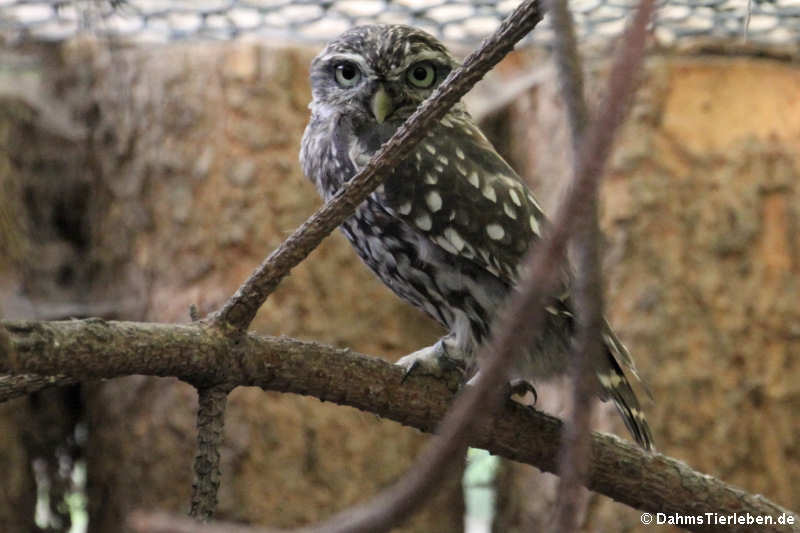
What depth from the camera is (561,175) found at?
368cm

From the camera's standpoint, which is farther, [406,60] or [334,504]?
[334,504]

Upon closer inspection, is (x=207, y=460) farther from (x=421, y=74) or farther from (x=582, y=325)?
(x=421, y=74)

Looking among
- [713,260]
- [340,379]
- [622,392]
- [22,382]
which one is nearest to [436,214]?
[340,379]

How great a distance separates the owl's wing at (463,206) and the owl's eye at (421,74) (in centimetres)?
15

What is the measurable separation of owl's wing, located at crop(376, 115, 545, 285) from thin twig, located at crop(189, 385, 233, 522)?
64 cm

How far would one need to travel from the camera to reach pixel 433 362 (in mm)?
1932

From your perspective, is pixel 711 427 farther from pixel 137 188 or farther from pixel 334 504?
pixel 137 188

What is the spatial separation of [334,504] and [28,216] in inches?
63.8

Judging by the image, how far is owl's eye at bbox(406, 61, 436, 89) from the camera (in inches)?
85.4

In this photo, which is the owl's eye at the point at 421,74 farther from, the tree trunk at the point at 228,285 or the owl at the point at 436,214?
the tree trunk at the point at 228,285

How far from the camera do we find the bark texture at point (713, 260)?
353cm

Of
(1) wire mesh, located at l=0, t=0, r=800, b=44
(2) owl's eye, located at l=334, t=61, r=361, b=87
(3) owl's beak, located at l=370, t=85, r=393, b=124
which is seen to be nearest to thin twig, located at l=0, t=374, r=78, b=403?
(3) owl's beak, located at l=370, t=85, r=393, b=124

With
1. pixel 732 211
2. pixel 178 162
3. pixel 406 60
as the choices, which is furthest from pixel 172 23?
pixel 732 211

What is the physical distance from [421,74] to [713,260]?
6.07 feet
